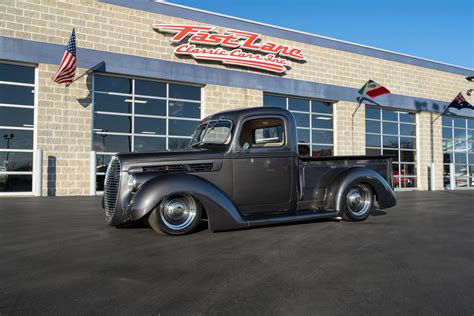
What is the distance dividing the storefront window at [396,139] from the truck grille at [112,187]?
16.6 m

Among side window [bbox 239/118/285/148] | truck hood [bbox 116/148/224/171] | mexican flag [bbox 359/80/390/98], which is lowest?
truck hood [bbox 116/148/224/171]

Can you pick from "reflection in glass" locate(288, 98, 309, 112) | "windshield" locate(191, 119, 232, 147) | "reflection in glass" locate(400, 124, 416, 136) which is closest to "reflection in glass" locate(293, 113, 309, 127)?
"reflection in glass" locate(288, 98, 309, 112)

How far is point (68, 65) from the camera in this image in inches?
497

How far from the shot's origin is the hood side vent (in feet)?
18.2

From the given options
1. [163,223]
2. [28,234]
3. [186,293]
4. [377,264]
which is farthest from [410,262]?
[28,234]

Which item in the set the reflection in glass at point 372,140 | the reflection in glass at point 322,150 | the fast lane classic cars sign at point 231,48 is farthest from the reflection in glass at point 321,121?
the fast lane classic cars sign at point 231,48

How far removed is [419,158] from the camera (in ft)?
71.4

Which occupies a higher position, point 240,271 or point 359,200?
point 359,200

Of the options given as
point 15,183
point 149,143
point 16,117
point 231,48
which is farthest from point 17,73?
point 231,48

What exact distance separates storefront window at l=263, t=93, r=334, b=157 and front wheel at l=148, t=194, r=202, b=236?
12.9m

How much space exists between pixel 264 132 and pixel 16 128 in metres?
9.94

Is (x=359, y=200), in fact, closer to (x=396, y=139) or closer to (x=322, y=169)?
(x=322, y=169)

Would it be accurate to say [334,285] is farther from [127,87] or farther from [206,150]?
[127,87]

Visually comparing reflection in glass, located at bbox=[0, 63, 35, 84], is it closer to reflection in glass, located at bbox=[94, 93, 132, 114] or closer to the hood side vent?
reflection in glass, located at bbox=[94, 93, 132, 114]
